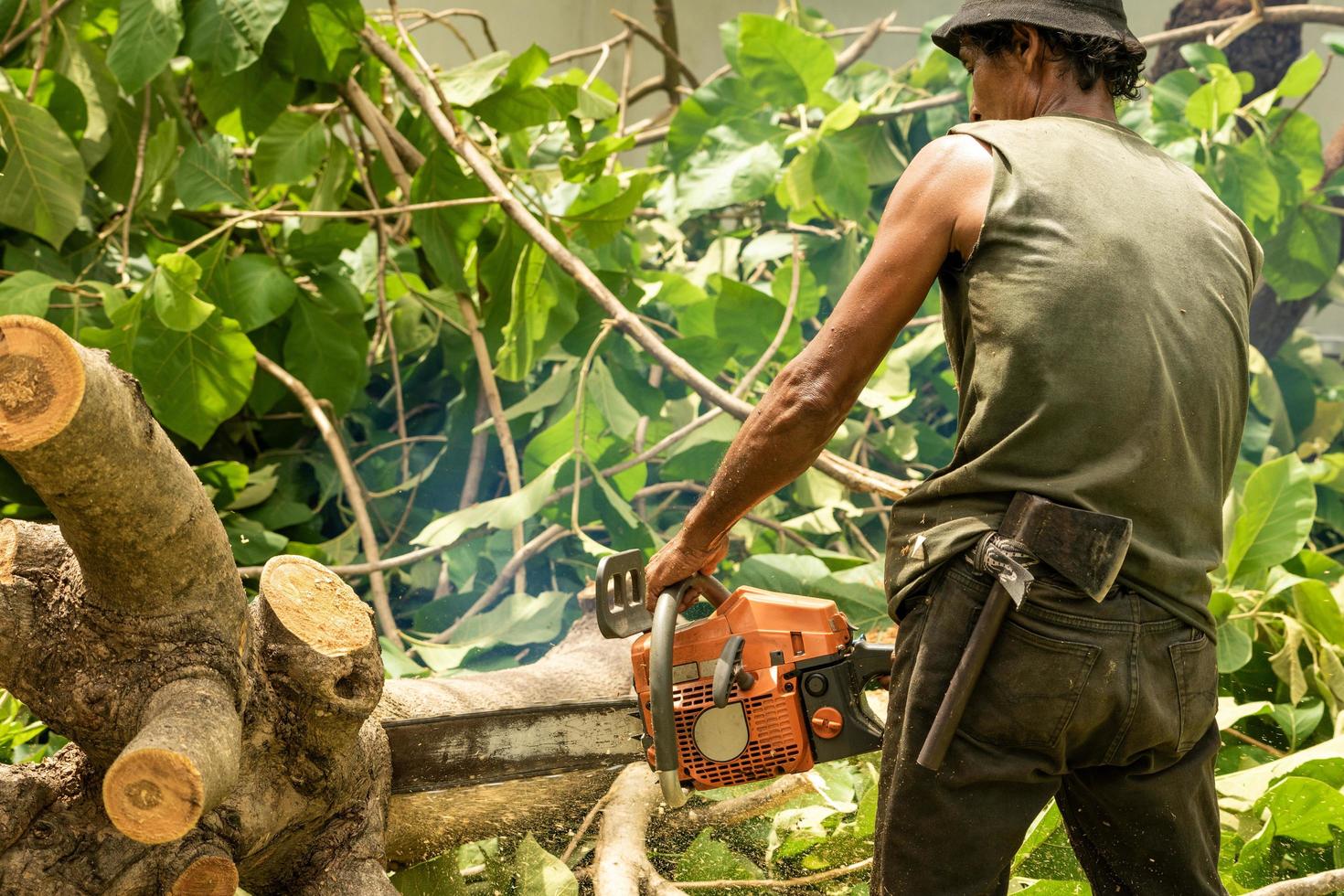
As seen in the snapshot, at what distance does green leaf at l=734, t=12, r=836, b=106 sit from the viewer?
3.18m

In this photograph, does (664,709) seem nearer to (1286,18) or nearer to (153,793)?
(153,793)

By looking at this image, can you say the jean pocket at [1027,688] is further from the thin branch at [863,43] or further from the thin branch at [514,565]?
the thin branch at [863,43]

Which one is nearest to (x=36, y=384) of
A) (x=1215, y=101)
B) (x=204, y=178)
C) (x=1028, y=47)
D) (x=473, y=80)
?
(x=1028, y=47)

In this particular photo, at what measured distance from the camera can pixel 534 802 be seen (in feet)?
6.70

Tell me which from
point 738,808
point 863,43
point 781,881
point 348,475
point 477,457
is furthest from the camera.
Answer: point 863,43

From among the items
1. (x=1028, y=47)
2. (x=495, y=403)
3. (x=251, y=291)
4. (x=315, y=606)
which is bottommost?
(x=495, y=403)

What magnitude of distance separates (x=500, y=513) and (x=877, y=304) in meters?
1.55

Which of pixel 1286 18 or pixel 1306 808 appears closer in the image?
pixel 1306 808

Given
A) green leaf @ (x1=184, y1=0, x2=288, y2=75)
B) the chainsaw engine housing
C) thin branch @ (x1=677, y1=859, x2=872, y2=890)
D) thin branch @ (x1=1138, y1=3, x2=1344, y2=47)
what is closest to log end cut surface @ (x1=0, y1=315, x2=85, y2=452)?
the chainsaw engine housing

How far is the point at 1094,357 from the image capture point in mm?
1294

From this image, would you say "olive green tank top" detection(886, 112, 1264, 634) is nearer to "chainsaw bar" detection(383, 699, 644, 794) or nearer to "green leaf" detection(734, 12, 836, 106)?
"chainsaw bar" detection(383, 699, 644, 794)

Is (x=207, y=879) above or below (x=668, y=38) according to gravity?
below

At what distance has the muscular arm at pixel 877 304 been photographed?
1.35 m

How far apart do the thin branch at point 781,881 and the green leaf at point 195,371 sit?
1454mm
